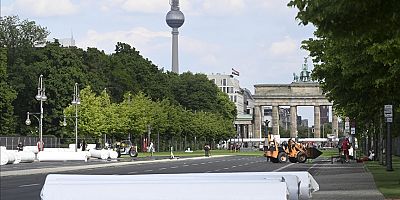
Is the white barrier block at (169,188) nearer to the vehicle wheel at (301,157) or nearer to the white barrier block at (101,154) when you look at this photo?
the vehicle wheel at (301,157)

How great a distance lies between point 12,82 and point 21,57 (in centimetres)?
816

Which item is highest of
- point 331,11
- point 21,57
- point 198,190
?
point 21,57

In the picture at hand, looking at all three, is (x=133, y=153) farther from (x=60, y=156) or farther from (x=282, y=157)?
(x=282, y=157)

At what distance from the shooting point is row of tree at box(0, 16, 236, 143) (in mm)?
101938

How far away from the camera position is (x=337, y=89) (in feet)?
112

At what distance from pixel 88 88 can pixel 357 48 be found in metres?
82.7

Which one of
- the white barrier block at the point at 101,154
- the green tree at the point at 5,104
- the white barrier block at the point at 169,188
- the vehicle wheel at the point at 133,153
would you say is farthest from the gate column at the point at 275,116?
the white barrier block at the point at 169,188

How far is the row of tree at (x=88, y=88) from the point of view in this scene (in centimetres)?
10194

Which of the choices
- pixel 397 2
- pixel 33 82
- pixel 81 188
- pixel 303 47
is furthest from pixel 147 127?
pixel 81 188

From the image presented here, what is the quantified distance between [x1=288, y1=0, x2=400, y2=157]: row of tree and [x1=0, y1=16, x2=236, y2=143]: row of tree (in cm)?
5852

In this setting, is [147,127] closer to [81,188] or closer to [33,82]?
[33,82]

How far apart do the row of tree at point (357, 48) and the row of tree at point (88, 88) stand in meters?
58.5

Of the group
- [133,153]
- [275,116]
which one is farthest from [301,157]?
[275,116]

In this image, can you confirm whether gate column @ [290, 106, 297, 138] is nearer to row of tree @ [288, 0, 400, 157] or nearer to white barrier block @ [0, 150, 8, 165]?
white barrier block @ [0, 150, 8, 165]
